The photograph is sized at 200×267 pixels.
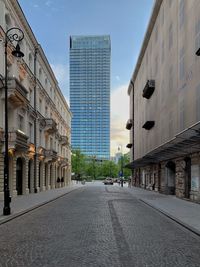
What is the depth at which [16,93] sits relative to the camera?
85.6 feet

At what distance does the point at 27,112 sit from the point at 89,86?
134m

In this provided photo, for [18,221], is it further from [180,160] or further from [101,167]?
[101,167]

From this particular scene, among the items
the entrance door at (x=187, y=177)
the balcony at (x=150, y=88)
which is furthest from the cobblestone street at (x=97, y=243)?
the balcony at (x=150, y=88)

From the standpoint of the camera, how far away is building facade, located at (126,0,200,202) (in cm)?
2327

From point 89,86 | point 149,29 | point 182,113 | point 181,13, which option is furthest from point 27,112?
point 89,86

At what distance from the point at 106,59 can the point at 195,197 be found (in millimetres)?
152930

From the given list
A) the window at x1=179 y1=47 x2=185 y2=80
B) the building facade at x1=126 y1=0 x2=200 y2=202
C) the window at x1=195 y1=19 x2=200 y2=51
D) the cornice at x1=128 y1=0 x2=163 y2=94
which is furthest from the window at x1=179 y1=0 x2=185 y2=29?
the cornice at x1=128 y1=0 x2=163 y2=94

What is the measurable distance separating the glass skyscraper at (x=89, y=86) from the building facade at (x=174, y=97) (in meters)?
120

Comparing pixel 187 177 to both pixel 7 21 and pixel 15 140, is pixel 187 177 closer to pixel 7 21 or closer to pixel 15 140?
pixel 15 140

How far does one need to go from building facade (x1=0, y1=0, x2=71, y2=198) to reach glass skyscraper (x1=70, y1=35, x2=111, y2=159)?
112491mm

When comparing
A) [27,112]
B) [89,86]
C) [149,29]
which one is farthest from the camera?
[89,86]

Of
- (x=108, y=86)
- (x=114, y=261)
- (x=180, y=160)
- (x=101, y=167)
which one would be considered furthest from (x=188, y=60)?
(x=108, y=86)

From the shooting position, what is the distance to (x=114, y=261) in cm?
741

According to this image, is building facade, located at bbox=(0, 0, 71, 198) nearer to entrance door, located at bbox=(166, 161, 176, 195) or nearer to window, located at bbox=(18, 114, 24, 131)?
window, located at bbox=(18, 114, 24, 131)
